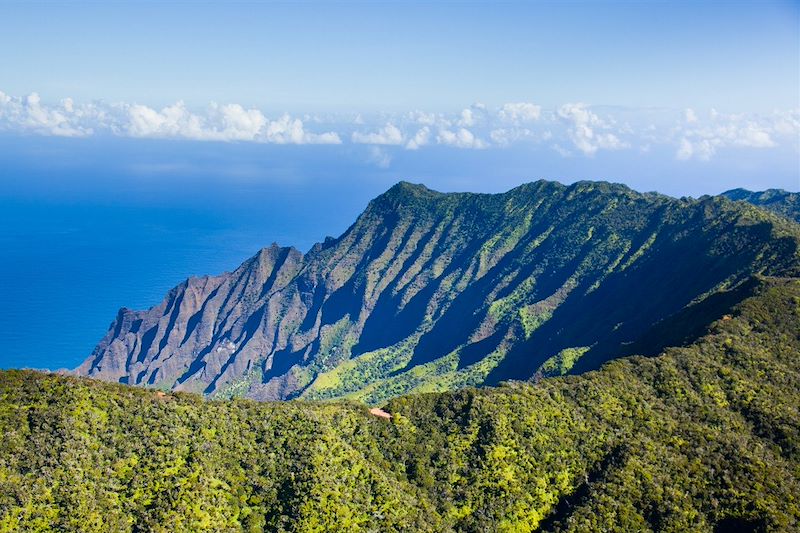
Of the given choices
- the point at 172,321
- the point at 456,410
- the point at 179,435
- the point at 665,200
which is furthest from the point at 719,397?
the point at 172,321

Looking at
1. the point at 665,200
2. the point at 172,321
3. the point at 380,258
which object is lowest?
the point at 172,321

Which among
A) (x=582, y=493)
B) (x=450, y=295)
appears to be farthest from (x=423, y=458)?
(x=450, y=295)

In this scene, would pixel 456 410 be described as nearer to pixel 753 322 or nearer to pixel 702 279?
pixel 753 322

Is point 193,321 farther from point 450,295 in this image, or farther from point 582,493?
point 582,493

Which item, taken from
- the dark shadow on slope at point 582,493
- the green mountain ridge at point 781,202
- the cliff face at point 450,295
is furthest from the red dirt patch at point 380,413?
the green mountain ridge at point 781,202

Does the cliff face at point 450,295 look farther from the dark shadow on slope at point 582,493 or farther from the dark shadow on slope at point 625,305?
the dark shadow on slope at point 582,493

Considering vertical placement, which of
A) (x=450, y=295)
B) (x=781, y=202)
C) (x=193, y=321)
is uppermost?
(x=781, y=202)
